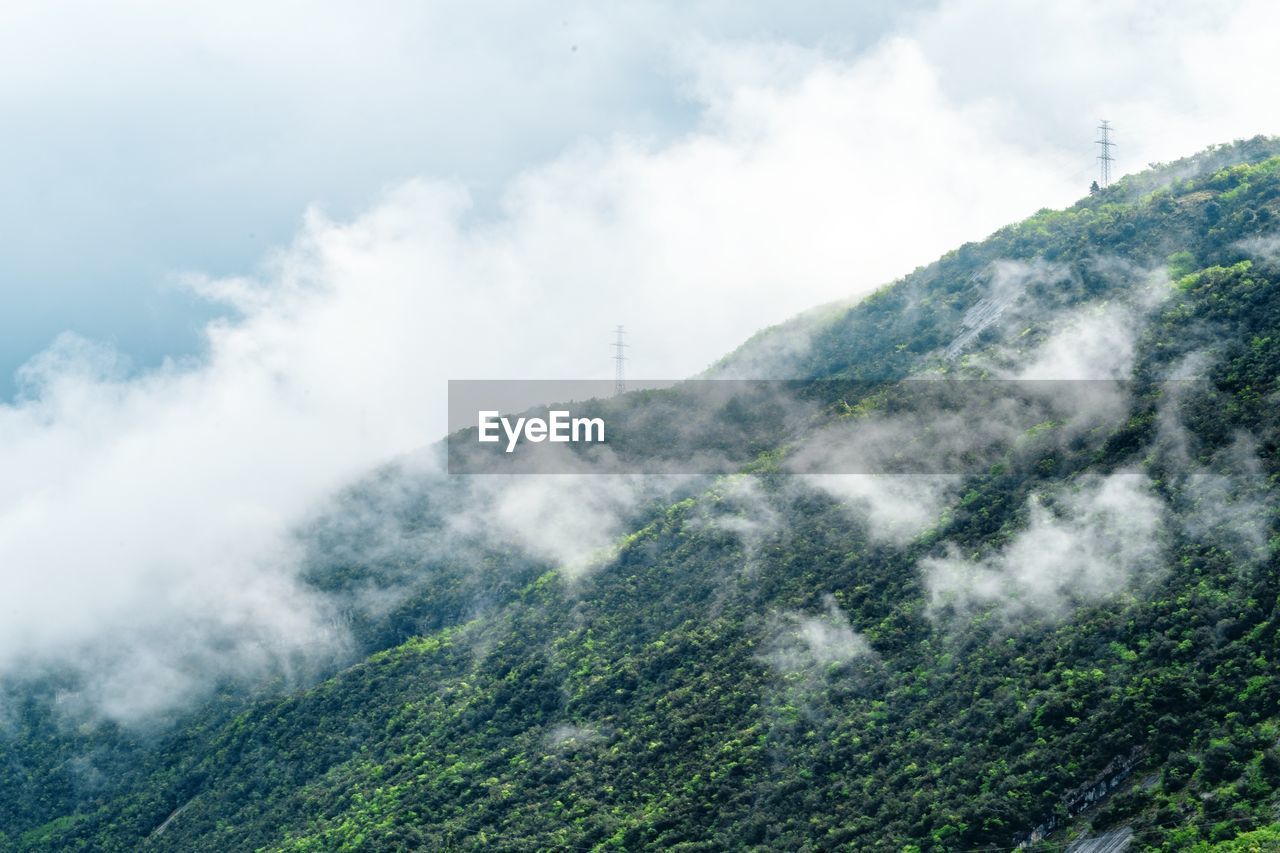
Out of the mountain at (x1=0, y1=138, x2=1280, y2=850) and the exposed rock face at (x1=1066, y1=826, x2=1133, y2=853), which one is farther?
the mountain at (x1=0, y1=138, x2=1280, y2=850)

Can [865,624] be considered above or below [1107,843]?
above

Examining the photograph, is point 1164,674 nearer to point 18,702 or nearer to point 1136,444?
point 1136,444

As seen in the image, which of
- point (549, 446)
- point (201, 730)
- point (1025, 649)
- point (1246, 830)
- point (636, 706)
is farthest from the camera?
point (549, 446)

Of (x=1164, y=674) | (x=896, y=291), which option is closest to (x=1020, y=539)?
(x=1164, y=674)

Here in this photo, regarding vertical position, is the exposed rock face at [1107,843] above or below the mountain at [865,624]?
below

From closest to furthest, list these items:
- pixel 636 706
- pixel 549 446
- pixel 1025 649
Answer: pixel 1025 649 → pixel 636 706 → pixel 549 446

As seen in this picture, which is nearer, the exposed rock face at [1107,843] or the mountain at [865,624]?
the exposed rock face at [1107,843]

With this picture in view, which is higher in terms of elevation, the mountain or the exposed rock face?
the mountain

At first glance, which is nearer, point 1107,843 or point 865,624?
point 1107,843
